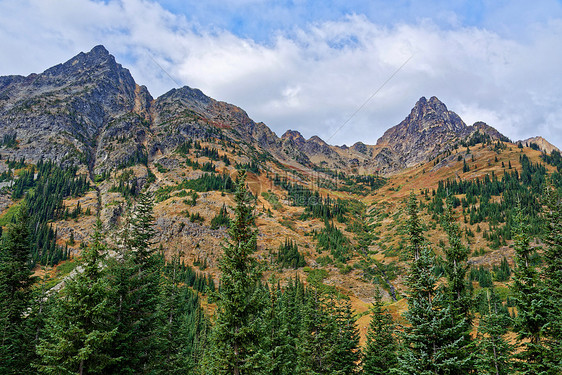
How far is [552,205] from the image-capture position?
2738cm

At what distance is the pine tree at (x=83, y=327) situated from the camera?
51.7 feet

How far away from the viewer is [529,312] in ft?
67.5

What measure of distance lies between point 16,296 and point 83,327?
1715 centimetres

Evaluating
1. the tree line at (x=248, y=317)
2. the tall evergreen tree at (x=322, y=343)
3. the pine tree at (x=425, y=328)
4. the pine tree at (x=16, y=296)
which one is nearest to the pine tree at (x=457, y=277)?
the tree line at (x=248, y=317)

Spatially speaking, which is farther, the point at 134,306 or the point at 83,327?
the point at 134,306

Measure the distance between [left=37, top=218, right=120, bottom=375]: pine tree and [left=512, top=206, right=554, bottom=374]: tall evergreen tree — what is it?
28.8 metres

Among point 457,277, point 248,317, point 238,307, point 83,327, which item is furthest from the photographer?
point 457,277

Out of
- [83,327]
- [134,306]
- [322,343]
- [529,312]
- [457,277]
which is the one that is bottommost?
[322,343]

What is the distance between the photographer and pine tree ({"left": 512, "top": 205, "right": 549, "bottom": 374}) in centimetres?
1981

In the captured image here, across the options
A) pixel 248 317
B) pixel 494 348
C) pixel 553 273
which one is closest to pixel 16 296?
pixel 248 317

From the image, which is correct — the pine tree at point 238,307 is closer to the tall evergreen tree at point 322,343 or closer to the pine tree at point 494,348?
the tall evergreen tree at point 322,343

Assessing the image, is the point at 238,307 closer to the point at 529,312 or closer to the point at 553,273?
the point at 529,312

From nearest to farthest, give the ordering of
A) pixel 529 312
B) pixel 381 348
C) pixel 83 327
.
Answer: pixel 83 327 → pixel 529 312 → pixel 381 348

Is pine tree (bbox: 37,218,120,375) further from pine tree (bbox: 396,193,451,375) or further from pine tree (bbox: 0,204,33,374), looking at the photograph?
pine tree (bbox: 396,193,451,375)
